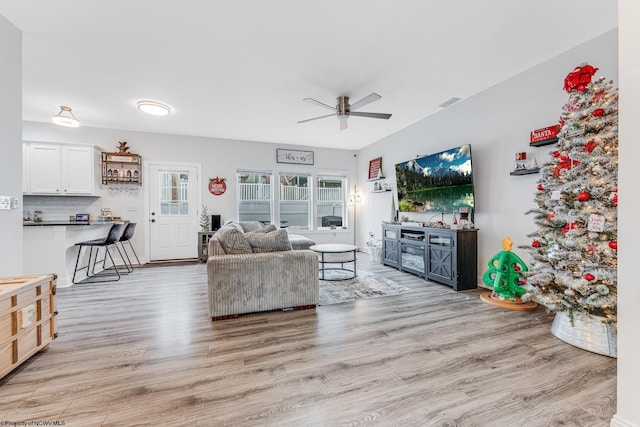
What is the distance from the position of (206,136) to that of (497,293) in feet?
19.5

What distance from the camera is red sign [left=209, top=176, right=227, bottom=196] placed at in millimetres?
5989

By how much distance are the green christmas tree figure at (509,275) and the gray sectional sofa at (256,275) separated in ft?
7.04

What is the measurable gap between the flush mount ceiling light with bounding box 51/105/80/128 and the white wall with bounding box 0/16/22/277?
1993mm

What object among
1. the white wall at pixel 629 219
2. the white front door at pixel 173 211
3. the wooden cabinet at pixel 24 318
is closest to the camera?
the white wall at pixel 629 219

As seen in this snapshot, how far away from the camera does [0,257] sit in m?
2.20

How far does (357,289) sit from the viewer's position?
3635mm

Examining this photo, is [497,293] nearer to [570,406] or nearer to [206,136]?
[570,406]

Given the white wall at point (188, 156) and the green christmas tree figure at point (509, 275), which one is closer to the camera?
the green christmas tree figure at point (509, 275)

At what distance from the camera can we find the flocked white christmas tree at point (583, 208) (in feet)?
6.55

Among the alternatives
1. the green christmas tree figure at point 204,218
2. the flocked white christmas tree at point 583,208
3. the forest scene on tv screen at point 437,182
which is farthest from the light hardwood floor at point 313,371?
the green christmas tree figure at point 204,218

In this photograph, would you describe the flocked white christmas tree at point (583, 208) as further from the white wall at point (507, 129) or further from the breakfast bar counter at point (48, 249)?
the breakfast bar counter at point (48, 249)

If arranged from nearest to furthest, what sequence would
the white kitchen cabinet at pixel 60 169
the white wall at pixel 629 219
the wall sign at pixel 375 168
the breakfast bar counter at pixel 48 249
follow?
the white wall at pixel 629 219 < the breakfast bar counter at pixel 48 249 < the white kitchen cabinet at pixel 60 169 < the wall sign at pixel 375 168

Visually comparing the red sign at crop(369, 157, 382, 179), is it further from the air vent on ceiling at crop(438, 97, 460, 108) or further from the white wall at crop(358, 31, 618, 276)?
the air vent on ceiling at crop(438, 97, 460, 108)

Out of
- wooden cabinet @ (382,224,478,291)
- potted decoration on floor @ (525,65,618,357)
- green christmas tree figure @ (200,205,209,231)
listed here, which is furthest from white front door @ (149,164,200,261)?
potted decoration on floor @ (525,65,618,357)
